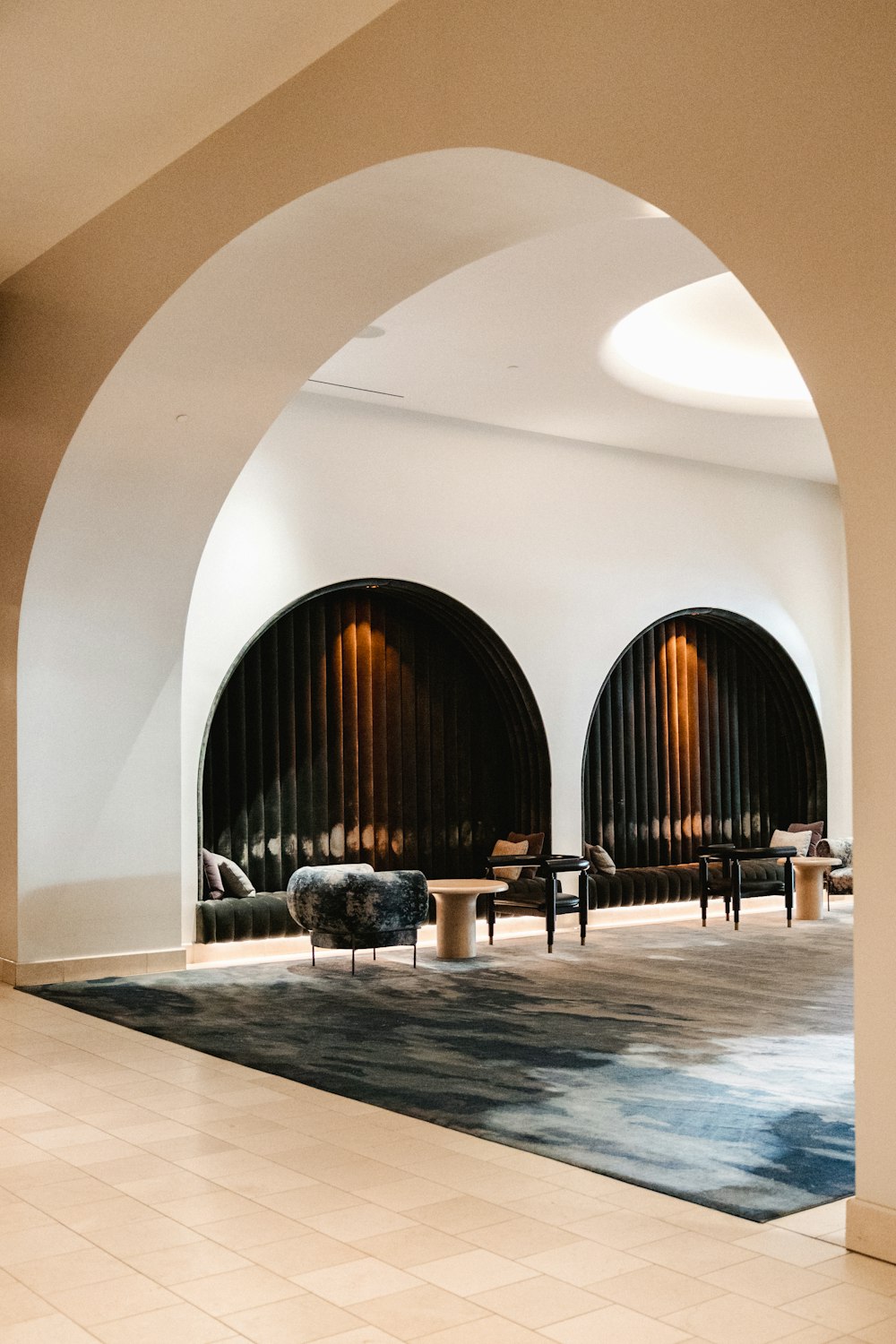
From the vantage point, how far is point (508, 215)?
605 centimetres

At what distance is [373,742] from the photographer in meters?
12.1

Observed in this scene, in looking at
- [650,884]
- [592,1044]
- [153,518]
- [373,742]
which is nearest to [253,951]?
[373,742]

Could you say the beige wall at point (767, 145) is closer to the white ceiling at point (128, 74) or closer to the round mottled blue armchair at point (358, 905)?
the white ceiling at point (128, 74)

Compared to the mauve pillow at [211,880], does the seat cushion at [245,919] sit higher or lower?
lower

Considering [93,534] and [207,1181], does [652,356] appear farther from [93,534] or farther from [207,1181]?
[207,1181]

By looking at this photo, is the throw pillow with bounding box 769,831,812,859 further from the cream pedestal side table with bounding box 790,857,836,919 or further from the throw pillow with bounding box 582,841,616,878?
the throw pillow with bounding box 582,841,616,878

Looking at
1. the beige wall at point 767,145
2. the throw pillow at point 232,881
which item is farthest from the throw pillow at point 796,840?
the beige wall at point 767,145

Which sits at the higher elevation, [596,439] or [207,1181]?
[596,439]

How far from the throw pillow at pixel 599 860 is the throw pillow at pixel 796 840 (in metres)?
2.41

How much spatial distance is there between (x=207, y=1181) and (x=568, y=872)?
26.8ft

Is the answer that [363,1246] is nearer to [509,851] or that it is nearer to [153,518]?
[153,518]

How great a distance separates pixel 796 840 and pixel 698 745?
4.72ft

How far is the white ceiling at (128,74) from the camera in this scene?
5.47 metres

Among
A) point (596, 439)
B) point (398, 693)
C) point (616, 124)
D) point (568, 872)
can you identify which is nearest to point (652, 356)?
point (596, 439)
